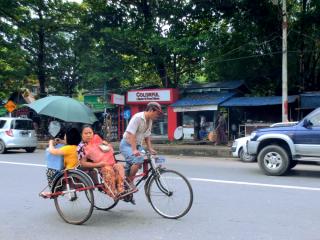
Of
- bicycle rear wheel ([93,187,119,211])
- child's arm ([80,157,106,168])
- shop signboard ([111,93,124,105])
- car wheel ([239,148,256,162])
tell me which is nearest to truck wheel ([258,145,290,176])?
car wheel ([239,148,256,162])

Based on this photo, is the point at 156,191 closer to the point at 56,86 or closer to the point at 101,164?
the point at 101,164

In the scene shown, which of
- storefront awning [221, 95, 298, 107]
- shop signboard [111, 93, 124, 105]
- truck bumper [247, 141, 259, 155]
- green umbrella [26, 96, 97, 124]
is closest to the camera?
green umbrella [26, 96, 97, 124]

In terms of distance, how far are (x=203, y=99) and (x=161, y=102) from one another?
265cm

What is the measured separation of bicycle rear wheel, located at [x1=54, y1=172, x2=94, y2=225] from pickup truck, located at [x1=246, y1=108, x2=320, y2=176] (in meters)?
6.16

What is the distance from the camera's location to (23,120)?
807 inches

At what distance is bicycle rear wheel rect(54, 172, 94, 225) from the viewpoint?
6.12m

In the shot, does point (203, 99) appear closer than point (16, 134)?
No

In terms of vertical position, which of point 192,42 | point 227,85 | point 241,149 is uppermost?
point 192,42

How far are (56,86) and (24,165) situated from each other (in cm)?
1789

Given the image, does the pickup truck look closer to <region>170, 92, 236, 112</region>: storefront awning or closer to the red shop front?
<region>170, 92, 236, 112</region>: storefront awning

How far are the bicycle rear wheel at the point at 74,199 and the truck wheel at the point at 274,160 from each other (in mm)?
6163

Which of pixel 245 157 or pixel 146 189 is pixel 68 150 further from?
pixel 245 157

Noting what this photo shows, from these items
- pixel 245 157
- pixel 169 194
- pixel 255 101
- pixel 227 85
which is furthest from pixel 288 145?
pixel 227 85

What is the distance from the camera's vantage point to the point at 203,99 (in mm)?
22953
